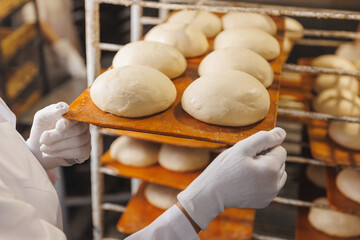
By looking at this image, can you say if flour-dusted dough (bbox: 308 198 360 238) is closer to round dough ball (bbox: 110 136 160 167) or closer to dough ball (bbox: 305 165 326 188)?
dough ball (bbox: 305 165 326 188)

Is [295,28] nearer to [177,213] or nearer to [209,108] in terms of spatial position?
[209,108]

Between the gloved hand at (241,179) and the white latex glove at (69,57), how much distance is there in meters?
2.98

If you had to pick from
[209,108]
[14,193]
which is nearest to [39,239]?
[14,193]

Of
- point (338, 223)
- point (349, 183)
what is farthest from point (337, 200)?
point (338, 223)

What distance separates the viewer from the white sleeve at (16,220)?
0.76m

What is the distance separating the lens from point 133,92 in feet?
3.18

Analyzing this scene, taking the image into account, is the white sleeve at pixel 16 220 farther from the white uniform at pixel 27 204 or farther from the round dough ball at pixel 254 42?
the round dough ball at pixel 254 42

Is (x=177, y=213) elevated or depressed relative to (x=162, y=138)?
elevated

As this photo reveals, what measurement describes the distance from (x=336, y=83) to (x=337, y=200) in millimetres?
672

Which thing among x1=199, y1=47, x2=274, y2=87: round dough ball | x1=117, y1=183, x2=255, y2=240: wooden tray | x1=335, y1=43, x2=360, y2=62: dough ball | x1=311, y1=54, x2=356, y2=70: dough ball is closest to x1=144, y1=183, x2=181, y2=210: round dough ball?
x1=117, y1=183, x2=255, y2=240: wooden tray

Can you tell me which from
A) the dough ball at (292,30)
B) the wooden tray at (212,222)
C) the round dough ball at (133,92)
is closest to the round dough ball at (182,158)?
the wooden tray at (212,222)

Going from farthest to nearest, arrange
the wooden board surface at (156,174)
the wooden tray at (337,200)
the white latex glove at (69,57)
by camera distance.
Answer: the white latex glove at (69,57)
the wooden board surface at (156,174)
the wooden tray at (337,200)

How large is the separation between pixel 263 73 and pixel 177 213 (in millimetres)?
546

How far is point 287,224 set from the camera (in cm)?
252
